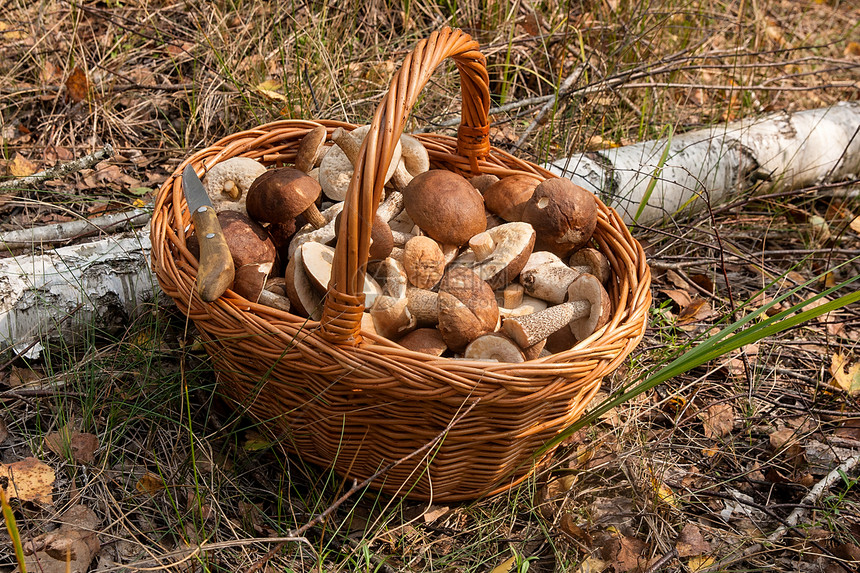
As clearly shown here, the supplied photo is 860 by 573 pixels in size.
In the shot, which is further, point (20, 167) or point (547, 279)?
point (20, 167)

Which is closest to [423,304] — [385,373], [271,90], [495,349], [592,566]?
[495,349]

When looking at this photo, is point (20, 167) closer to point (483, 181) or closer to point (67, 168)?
point (67, 168)

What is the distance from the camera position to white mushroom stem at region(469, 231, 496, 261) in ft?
6.24

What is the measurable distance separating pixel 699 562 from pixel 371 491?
980mm

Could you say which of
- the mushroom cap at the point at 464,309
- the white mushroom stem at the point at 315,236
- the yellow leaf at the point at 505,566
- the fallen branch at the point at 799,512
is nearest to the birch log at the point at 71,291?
the white mushroom stem at the point at 315,236

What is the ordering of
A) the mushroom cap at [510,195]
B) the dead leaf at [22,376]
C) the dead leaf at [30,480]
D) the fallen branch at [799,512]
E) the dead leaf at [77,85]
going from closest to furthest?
1. the dead leaf at [30,480]
2. the fallen branch at [799,512]
3. the dead leaf at [22,376]
4. the mushroom cap at [510,195]
5. the dead leaf at [77,85]

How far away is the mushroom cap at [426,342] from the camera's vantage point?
66.1 inches

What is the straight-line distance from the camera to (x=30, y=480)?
1.65 meters

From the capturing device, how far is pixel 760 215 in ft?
10.8

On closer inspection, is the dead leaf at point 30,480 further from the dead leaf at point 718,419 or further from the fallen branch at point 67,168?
the dead leaf at point 718,419

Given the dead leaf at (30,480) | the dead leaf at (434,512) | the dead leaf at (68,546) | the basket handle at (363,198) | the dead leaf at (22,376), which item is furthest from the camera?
the dead leaf at (22,376)

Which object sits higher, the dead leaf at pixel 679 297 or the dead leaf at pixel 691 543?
the dead leaf at pixel 679 297

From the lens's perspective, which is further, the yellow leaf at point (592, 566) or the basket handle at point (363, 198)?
the yellow leaf at point (592, 566)

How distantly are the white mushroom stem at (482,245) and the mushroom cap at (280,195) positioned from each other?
0.53 metres
